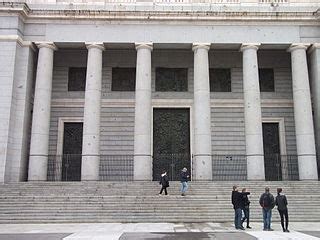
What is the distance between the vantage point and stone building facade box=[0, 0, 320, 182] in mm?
22344

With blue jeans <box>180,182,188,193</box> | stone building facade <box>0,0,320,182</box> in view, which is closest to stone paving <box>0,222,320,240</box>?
blue jeans <box>180,182,188,193</box>

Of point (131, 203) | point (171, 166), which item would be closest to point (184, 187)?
point (131, 203)

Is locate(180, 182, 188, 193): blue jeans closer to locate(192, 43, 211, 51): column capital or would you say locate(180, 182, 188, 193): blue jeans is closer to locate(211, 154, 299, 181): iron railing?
locate(211, 154, 299, 181): iron railing

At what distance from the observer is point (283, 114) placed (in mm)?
26703

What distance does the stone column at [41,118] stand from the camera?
72.2ft

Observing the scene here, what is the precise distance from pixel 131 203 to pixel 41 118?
28.6 feet

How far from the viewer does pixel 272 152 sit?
25.9m

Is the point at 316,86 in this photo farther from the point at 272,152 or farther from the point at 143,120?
the point at 143,120

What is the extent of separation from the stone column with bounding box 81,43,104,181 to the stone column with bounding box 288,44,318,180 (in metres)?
12.4

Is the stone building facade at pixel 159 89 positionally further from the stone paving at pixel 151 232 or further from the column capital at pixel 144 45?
the stone paving at pixel 151 232

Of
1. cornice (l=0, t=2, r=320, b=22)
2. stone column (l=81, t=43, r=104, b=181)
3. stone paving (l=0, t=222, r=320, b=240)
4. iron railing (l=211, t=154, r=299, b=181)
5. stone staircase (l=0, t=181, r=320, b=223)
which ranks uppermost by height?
cornice (l=0, t=2, r=320, b=22)

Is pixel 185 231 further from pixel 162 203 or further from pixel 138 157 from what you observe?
pixel 138 157

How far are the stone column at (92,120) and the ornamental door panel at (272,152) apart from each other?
11.6m

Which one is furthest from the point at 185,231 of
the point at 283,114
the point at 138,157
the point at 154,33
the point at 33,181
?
the point at 283,114
